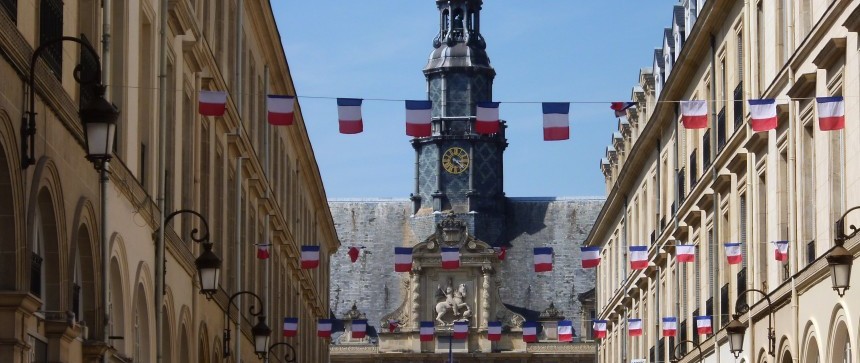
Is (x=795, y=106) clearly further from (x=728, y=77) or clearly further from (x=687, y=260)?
(x=687, y=260)

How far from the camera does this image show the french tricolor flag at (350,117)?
30578 millimetres

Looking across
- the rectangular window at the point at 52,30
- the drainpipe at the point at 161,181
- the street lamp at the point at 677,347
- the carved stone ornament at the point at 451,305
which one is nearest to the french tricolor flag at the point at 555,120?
the drainpipe at the point at 161,181

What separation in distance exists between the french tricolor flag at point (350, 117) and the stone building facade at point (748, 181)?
6.77m

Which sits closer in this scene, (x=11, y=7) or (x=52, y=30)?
(x=11, y=7)

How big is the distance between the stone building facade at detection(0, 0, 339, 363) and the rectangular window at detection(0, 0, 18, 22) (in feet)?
0.06

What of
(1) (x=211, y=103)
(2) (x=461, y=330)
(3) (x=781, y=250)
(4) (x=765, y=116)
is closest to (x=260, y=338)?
(1) (x=211, y=103)

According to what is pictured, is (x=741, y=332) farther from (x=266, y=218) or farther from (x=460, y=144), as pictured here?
(x=460, y=144)

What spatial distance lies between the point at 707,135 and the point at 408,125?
12169 millimetres

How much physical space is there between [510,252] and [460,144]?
289 inches

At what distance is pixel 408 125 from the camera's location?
31406mm

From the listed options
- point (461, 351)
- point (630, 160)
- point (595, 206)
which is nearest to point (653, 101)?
point (630, 160)

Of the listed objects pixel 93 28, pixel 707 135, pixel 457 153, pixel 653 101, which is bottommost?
pixel 93 28

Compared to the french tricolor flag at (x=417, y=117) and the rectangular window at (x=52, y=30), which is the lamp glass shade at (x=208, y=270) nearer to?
the rectangular window at (x=52, y=30)

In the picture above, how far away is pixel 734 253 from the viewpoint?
35.9 metres
